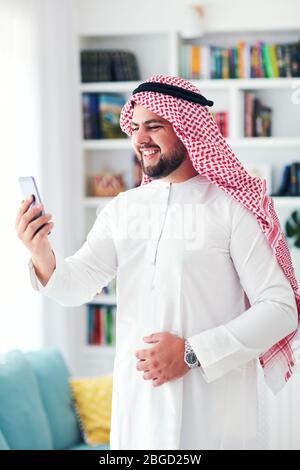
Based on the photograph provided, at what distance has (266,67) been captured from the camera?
3.77 m

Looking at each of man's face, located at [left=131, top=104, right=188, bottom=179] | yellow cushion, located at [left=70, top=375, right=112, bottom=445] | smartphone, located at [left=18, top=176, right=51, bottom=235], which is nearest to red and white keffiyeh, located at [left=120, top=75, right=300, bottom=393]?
man's face, located at [left=131, top=104, right=188, bottom=179]

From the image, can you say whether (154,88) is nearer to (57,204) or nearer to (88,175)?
(57,204)

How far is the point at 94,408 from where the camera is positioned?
10.2 ft

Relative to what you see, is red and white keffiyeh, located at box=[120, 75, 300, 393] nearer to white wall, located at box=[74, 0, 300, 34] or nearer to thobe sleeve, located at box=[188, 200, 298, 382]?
thobe sleeve, located at box=[188, 200, 298, 382]

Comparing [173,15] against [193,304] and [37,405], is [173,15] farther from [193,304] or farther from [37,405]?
[193,304]

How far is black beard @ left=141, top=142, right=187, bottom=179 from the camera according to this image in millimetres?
1697

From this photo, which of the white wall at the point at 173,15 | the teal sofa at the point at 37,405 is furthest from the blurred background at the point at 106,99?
the teal sofa at the point at 37,405

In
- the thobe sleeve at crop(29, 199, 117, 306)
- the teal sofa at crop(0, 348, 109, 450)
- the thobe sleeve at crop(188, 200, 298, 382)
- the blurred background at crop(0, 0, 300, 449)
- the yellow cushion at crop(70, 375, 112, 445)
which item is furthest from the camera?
the blurred background at crop(0, 0, 300, 449)

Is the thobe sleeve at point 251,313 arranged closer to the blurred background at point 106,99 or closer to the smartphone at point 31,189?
the smartphone at point 31,189

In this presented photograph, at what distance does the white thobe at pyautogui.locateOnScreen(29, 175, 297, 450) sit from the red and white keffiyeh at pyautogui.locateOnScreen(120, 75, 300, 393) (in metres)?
0.02

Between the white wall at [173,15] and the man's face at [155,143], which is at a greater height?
the white wall at [173,15]

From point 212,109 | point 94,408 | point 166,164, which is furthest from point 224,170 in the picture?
point 212,109

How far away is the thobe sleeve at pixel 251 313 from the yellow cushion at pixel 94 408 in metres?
1.49

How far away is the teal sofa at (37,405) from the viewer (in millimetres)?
2750
